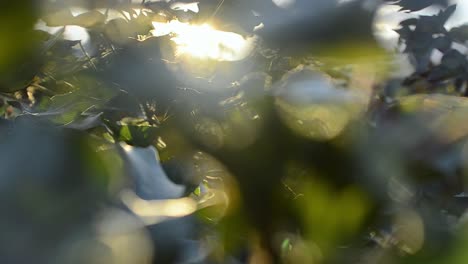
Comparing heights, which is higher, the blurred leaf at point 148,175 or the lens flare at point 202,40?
the lens flare at point 202,40

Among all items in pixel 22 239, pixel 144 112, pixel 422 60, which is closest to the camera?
pixel 22 239

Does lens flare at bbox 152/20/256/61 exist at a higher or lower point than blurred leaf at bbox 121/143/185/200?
higher

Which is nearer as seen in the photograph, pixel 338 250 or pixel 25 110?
pixel 338 250

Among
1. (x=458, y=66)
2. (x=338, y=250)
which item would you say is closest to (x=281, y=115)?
(x=338, y=250)

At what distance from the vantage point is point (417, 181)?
303 mm

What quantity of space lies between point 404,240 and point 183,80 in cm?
15

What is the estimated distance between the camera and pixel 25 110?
0.39 m

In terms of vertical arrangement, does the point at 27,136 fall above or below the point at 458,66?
above

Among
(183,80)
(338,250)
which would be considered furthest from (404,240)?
(183,80)

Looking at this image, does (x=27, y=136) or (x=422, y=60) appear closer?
(x=27, y=136)

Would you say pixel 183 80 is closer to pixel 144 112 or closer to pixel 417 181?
pixel 144 112

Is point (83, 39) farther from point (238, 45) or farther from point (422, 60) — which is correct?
point (422, 60)

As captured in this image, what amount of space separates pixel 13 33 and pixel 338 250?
7.4 inches

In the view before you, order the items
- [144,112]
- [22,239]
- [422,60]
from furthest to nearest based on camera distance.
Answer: [422,60], [144,112], [22,239]
